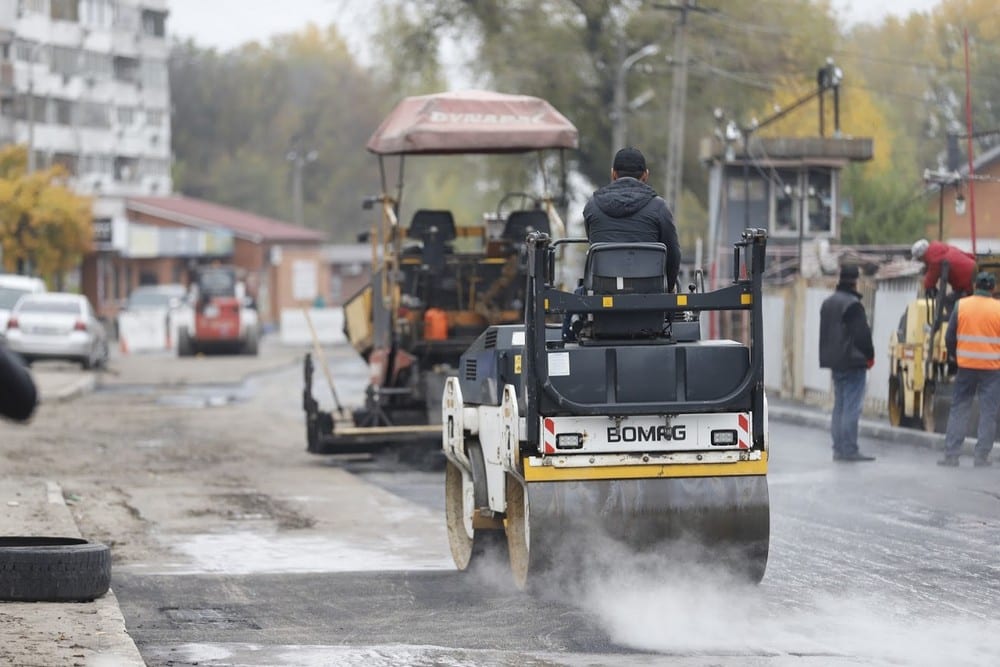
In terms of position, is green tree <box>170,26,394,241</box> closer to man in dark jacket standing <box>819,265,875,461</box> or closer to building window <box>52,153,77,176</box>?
building window <box>52,153,77,176</box>

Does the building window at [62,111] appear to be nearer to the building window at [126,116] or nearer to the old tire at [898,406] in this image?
the building window at [126,116]

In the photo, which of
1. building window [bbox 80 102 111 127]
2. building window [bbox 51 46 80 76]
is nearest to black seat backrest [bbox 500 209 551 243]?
building window [bbox 51 46 80 76]

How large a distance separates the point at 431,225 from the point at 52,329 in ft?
67.6

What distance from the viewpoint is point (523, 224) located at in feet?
62.4

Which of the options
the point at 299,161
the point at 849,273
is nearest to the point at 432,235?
the point at 849,273

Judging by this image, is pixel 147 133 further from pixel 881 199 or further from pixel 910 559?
pixel 910 559

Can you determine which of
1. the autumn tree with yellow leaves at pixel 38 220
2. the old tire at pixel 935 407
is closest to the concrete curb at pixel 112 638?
the old tire at pixel 935 407

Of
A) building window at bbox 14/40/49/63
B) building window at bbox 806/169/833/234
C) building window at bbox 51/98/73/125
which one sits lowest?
building window at bbox 806/169/833/234

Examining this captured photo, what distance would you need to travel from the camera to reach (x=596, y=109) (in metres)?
51.8

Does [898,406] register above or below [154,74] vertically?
below

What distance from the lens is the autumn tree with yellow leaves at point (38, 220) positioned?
60562mm

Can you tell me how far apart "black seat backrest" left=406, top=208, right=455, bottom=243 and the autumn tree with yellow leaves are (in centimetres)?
4336

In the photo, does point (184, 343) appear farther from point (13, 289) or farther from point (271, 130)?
point (271, 130)

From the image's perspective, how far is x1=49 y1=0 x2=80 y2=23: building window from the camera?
86375mm
